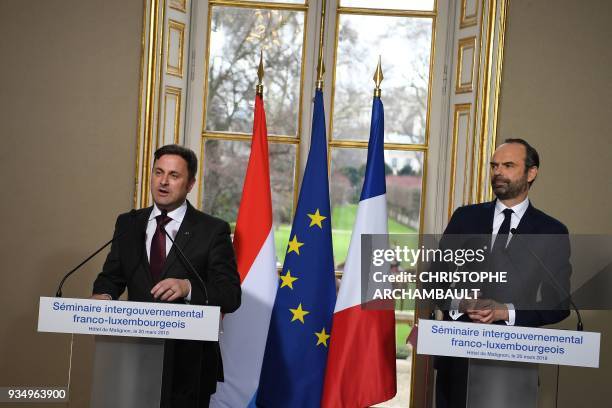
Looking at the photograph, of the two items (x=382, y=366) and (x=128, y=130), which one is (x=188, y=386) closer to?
(x=382, y=366)

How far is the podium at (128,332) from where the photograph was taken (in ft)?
7.82

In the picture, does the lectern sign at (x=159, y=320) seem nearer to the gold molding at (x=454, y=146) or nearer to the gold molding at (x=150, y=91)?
the gold molding at (x=150, y=91)

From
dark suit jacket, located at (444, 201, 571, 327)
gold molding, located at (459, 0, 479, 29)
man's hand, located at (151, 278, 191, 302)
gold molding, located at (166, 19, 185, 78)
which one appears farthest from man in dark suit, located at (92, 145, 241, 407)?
gold molding, located at (459, 0, 479, 29)

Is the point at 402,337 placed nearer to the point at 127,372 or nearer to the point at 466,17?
the point at 466,17

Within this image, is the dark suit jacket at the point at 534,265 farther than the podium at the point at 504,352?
Yes

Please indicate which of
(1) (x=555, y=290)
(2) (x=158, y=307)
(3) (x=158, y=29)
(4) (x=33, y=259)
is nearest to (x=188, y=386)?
(2) (x=158, y=307)

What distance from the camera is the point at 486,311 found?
2701 mm

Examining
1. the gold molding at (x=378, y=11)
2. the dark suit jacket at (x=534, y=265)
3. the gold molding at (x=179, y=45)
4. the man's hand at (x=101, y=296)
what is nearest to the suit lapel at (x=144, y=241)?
the man's hand at (x=101, y=296)

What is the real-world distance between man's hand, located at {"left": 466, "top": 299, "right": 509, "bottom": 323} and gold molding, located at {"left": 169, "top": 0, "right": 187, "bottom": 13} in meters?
2.45

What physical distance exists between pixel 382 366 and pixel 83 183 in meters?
1.83

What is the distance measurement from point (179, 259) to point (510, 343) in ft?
3.98

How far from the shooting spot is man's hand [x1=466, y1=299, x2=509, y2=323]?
8.86 ft

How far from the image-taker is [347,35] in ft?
14.7

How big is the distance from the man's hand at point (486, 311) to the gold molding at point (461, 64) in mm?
1745
